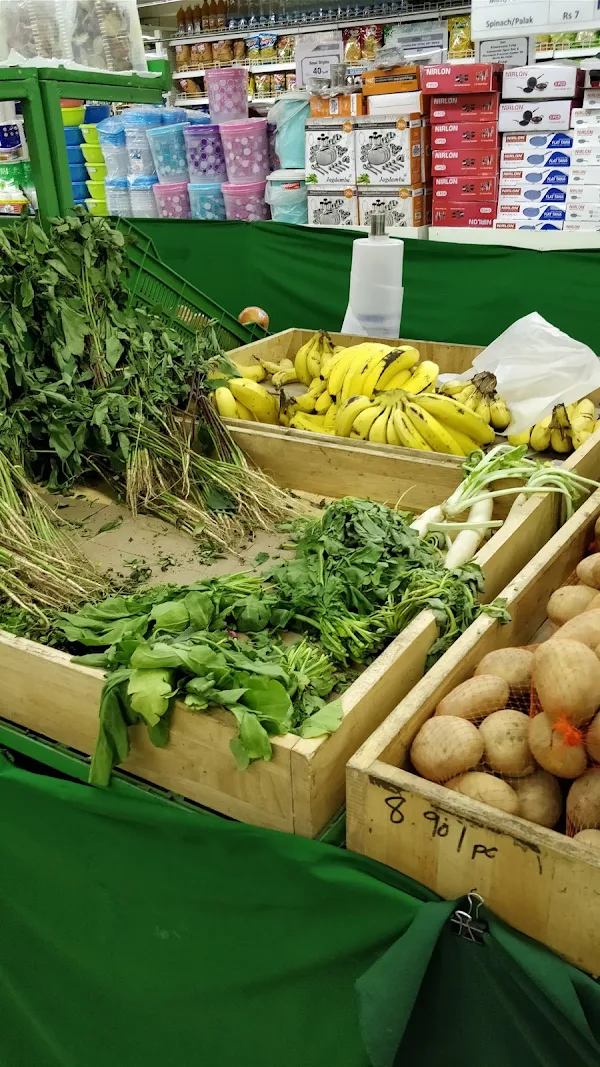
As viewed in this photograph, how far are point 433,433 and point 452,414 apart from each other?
11cm

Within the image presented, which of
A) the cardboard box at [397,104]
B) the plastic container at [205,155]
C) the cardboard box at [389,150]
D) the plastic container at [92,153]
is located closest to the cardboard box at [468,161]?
the cardboard box at [389,150]

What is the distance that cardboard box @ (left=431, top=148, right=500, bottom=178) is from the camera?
4.60 m

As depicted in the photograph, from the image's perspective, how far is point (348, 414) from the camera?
2500mm

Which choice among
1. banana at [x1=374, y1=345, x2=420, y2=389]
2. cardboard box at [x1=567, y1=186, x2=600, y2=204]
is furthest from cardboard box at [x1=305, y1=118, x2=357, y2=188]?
banana at [x1=374, y1=345, x2=420, y2=389]

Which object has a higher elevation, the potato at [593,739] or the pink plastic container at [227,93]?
the pink plastic container at [227,93]

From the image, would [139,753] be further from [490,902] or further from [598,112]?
[598,112]

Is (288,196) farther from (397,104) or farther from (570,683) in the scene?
(570,683)

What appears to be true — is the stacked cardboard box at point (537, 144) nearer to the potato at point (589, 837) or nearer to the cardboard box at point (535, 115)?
the cardboard box at point (535, 115)

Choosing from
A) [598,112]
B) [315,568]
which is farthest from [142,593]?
[598,112]

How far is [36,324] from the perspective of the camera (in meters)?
2.42

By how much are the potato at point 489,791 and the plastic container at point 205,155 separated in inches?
208

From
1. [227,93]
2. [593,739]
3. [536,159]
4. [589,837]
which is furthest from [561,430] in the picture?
[227,93]

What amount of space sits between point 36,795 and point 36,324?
1.52m

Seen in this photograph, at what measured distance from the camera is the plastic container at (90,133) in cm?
608
